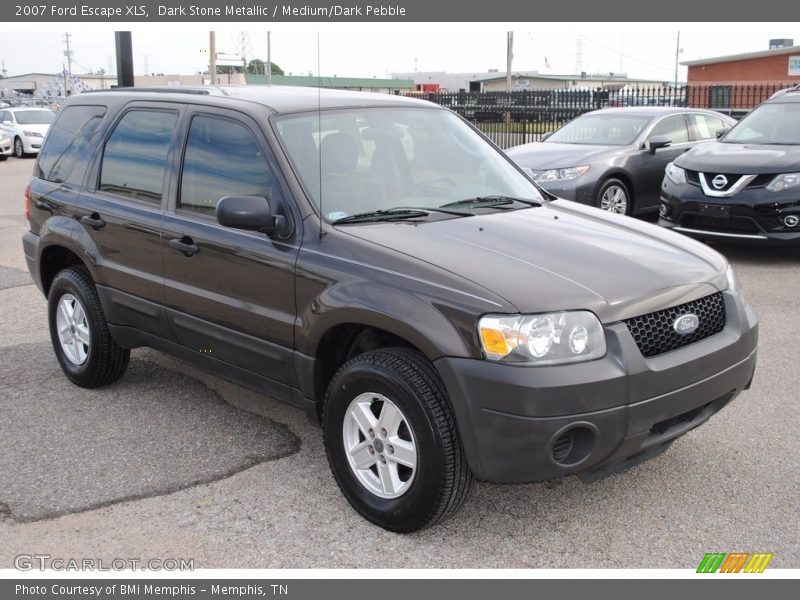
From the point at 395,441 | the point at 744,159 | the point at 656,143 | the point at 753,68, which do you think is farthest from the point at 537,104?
the point at 753,68

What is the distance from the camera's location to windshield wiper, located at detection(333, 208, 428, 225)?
4043 millimetres

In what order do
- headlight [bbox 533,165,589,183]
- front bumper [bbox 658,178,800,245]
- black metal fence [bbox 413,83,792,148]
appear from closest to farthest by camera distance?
front bumper [bbox 658,178,800,245]
headlight [bbox 533,165,589,183]
black metal fence [bbox 413,83,792,148]

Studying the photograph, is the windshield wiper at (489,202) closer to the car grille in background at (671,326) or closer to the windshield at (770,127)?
the car grille in background at (671,326)

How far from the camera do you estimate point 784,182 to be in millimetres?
8547

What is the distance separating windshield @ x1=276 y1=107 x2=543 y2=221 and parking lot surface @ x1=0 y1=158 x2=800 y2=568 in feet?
4.51

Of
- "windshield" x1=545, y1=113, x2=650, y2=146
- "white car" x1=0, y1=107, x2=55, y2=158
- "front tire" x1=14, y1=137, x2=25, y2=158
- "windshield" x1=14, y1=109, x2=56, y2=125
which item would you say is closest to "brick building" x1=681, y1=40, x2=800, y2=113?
"windshield" x1=14, y1=109, x2=56, y2=125

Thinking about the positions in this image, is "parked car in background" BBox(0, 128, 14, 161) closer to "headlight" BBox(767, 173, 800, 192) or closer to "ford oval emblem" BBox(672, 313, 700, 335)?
"headlight" BBox(767, 173, 800, 192)

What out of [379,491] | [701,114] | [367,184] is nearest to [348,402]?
[379,491]

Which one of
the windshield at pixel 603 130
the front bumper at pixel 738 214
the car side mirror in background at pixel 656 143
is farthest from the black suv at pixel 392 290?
the windshield at pixel 603 130

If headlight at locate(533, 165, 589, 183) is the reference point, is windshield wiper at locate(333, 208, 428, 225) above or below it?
above

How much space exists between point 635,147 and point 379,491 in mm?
8437

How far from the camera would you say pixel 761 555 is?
11.4ft

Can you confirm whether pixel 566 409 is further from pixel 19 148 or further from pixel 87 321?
pixel 19 148

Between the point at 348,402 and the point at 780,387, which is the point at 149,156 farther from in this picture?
the point at 780,387
